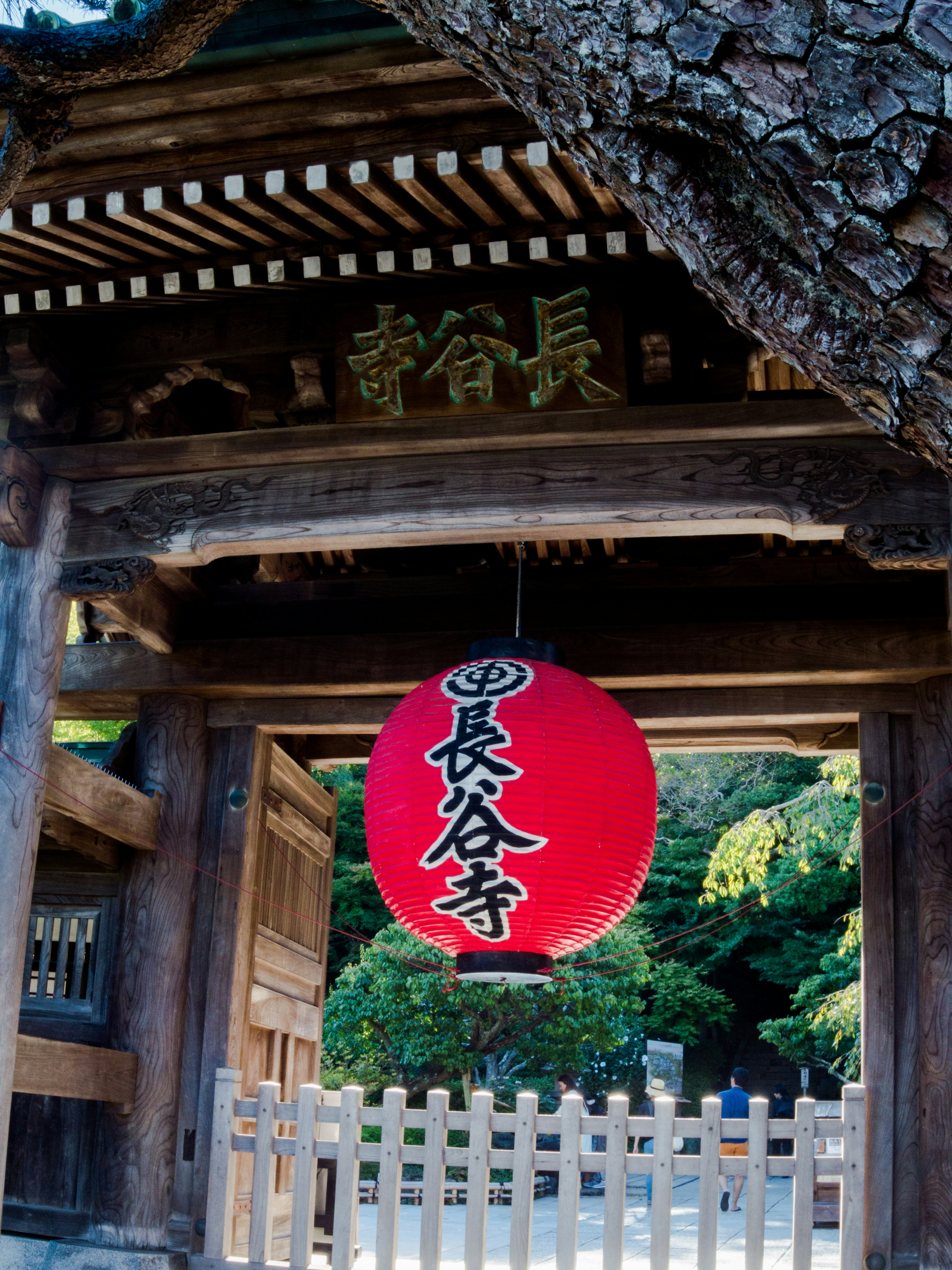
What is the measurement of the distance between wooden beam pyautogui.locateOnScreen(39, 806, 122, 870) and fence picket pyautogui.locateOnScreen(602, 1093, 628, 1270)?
2.70 m

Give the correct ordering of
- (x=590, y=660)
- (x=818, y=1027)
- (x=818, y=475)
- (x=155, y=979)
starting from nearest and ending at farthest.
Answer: (x=818, y=475)
(x=155, y=979)
(x=590, y=660)
(x=818, y=1027)

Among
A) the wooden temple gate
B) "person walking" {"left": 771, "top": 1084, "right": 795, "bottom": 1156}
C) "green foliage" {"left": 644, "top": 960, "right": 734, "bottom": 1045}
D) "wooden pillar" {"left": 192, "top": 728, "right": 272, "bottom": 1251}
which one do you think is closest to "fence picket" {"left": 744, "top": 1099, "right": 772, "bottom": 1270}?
the wooden temple gate

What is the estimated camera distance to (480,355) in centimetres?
451

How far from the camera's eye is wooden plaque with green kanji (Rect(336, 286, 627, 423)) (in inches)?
174

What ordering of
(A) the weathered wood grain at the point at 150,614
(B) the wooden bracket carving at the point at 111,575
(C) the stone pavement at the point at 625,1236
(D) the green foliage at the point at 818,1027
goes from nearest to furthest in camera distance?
(B) the wooden bracket carving at the point at 111,575 < (A) the weathered wood grain at the point at 150,614 < (C) the stone pavement at the point at 625,1236 < (D) the green foliage at the point at 818,1027

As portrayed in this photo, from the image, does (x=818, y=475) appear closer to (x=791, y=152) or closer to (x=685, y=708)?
(x=685, y=708)

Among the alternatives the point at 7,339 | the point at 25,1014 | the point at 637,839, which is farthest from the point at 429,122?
the point at 25,1014

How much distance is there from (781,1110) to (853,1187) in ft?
56.8

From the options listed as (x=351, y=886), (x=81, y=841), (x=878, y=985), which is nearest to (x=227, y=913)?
(x=81, y=841)

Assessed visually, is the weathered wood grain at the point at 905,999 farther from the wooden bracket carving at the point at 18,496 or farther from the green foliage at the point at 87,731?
the green foliage at the point at 87,731

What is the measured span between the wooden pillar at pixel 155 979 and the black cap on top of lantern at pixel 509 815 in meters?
2.09

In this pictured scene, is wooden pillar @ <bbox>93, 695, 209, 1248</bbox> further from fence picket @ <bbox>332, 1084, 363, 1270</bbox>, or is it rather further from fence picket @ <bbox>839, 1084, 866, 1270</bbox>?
fence picket @ <bbox>839, 1084, 866, 1270</bbox>

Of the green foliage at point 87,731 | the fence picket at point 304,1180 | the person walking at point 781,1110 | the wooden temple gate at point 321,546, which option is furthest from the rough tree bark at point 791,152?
the person walking at point 781,1110

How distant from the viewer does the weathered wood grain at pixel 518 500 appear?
4367mm
